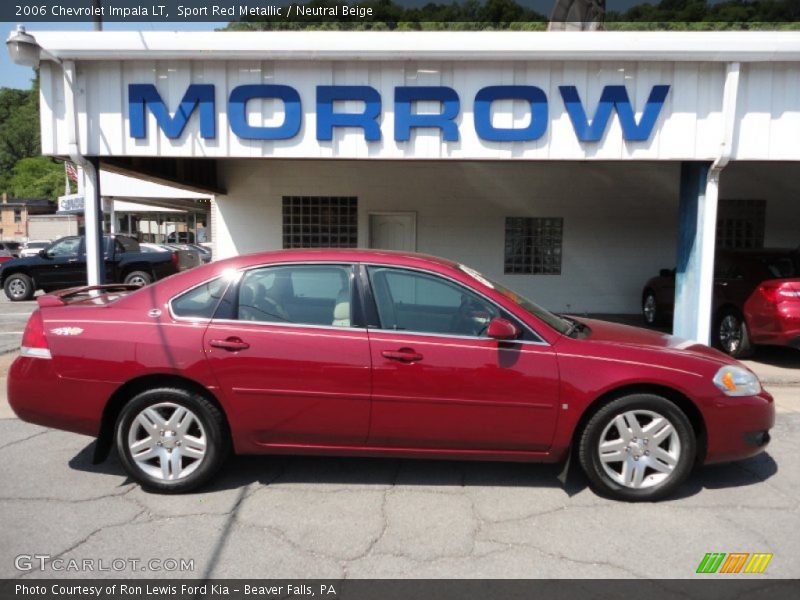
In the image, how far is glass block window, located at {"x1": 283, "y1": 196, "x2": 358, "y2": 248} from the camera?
11.9 meters

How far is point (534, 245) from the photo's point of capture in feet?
38.9

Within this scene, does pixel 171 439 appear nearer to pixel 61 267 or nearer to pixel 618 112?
pixel 618 112

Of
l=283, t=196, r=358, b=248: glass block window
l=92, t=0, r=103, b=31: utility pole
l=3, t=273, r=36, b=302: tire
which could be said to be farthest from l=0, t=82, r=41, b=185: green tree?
l=283, t=196, r=358, b=248: glass block window

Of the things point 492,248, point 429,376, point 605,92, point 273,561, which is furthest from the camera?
point 492,248

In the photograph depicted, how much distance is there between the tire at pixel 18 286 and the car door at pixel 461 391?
13.8 meters

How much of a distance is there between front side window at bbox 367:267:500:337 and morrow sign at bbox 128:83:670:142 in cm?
345

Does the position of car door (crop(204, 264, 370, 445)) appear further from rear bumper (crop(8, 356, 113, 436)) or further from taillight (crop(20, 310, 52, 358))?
taillight (crop(20, 310, 52, 358))

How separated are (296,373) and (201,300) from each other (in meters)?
0.81

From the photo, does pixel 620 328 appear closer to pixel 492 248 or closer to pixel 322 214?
pixel 492 248

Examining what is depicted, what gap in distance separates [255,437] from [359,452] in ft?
2.19

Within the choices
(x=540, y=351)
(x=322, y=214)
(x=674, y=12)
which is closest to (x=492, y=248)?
(x=322, y=214)

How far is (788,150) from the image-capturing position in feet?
22.1

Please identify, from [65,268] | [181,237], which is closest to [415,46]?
[65,268]

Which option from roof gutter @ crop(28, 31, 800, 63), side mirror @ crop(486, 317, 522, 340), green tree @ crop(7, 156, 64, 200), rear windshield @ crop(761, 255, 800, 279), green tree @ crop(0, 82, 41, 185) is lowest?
side mirror @ crop(486, 317, 522, 340)
